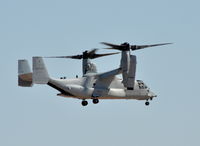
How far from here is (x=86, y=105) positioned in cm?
9331

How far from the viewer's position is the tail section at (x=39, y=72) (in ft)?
285

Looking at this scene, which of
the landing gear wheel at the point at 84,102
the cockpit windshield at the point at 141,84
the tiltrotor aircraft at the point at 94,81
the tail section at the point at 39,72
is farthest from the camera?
the cockpit windshield at the point at 141,84

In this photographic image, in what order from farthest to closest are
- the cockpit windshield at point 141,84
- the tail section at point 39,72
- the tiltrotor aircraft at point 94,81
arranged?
1. the cockpit windshield at point 141,84
2. the tiltrotor aircraft at point 94,81
3. the tail section at point 39,72

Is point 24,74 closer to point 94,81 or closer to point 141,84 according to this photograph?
point 94,81

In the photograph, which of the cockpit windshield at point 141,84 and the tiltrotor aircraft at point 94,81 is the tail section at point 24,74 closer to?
the tiltrotor aircraft at point 94,81

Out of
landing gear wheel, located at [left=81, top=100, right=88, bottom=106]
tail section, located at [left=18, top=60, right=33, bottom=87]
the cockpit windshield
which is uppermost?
tail section, located at [left=18, top=60, right=33, bottom=87]

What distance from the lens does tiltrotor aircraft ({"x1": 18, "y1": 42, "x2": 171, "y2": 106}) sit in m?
87.5

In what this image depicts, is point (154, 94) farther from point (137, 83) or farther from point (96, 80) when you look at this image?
point (96, 80)

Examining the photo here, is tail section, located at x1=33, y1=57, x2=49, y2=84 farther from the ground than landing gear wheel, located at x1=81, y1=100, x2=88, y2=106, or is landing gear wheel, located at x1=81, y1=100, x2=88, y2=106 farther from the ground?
tail section, located at x1=33, y1=57, x2=49, y2=84

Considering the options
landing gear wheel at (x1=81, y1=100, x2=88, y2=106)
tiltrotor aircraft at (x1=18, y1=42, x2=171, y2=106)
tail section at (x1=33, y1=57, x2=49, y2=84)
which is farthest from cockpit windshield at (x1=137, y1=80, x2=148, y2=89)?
tail section at (x1=33, y1=57, x2=49, y2=84)

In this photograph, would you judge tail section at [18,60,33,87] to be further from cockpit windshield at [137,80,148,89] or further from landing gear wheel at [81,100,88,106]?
cockpit windshield at [137,80,148,89]

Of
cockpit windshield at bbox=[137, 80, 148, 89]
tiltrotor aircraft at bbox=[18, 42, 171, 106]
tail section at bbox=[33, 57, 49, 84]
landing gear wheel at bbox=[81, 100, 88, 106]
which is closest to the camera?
tail section at bbox=[33, 57, 49, 84]

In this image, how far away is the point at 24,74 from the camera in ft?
287

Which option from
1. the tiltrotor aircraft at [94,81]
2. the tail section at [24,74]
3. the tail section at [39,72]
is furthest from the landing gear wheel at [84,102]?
the tail section at [24,74]
